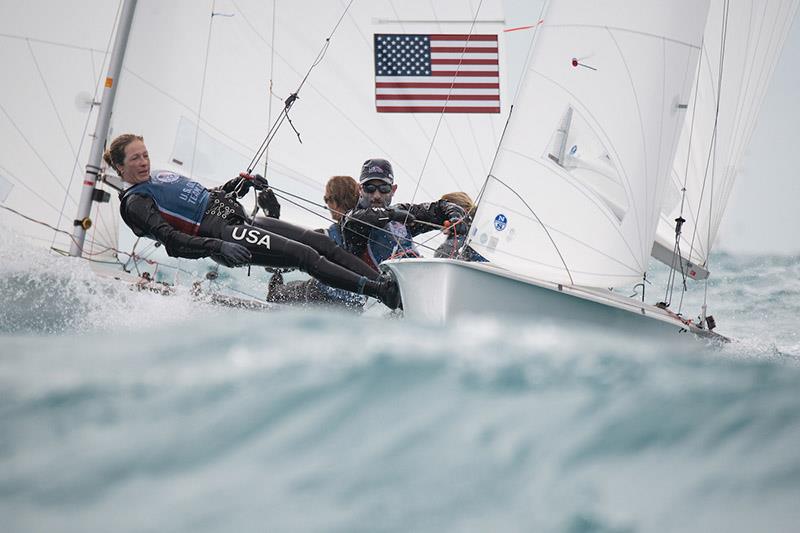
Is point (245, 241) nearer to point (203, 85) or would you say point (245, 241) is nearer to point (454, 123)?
point (203, 85)

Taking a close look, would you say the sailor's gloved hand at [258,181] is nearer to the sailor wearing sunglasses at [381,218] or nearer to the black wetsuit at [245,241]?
the black wetsuit at [245,241]

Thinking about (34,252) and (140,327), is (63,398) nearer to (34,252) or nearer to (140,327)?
(140,327)

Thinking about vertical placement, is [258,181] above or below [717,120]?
below

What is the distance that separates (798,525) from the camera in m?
2.54

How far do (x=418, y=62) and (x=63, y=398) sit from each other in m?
5.04

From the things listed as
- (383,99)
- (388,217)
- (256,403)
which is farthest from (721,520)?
(383,99)

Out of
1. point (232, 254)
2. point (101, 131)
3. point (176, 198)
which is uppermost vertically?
point (101, 131)

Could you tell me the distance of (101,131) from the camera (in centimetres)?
646

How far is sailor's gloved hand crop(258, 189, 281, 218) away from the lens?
5.93m

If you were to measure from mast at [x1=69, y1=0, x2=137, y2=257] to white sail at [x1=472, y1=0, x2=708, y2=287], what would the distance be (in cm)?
287

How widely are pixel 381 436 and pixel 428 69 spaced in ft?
16.4

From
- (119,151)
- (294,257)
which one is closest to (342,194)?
(294,257)

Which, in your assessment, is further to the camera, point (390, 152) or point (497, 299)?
point (390, 152)

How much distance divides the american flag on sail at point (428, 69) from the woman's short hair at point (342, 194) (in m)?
1.52
